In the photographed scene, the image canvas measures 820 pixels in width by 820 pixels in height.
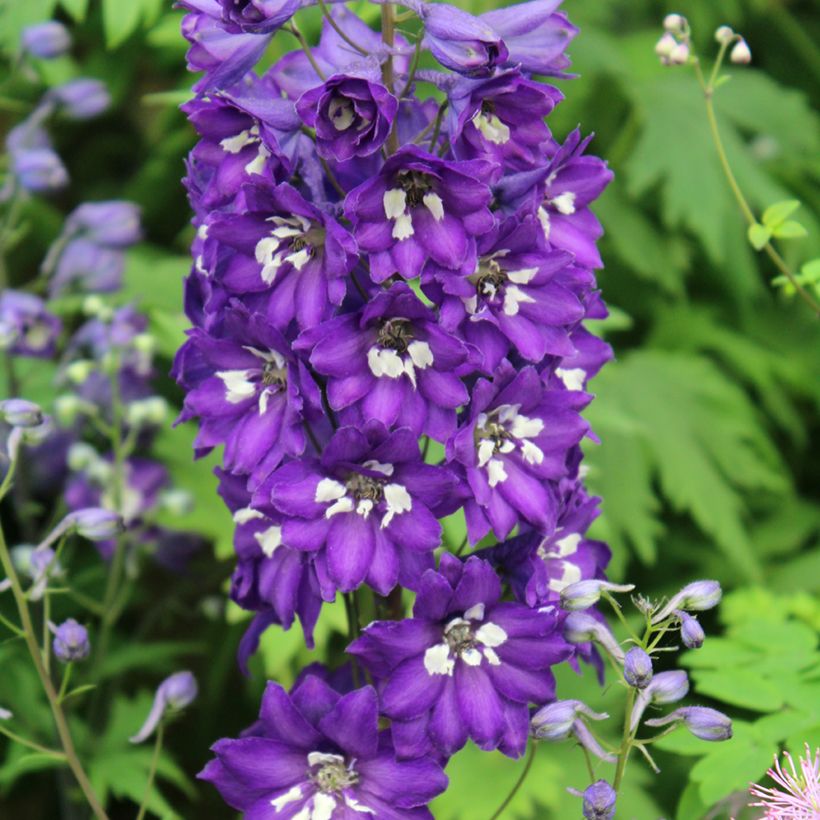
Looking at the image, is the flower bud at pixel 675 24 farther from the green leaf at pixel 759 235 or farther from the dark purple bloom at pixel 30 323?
the dark purple bloom at pixel 30 323

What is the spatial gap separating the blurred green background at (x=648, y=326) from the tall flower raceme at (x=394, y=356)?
2.36ft

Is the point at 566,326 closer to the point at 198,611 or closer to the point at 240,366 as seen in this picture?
the point at 240,366

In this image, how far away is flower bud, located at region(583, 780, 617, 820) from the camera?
1343mm

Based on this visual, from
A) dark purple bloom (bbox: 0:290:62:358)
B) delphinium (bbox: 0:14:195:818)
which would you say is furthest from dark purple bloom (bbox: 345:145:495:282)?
dark purple bloom (bbox: 0:290:62:358)

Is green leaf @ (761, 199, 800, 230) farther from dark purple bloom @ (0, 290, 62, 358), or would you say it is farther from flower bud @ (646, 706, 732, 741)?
dark purple bloom @ (0, 290, 62, 358)

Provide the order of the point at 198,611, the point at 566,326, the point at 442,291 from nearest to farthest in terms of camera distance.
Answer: the point at 442,291, the point at 566,326, the point at 198,611

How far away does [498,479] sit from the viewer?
1.52 metres

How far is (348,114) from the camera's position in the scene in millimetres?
1397

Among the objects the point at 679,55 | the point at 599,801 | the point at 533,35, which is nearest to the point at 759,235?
the point at 679,55

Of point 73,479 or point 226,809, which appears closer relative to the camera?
point 73,479

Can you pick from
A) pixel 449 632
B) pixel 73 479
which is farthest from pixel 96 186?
pixel 449 632

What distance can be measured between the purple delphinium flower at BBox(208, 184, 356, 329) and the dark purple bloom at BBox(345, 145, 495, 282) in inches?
1.3

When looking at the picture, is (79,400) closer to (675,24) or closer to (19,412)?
(19,412)

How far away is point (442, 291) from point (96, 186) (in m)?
2.44
